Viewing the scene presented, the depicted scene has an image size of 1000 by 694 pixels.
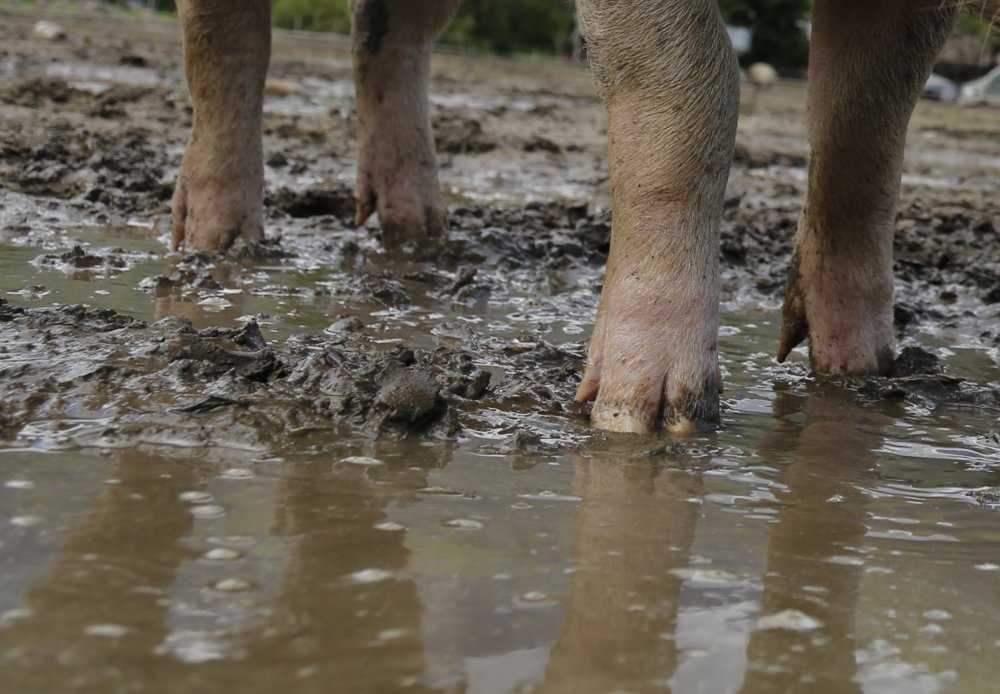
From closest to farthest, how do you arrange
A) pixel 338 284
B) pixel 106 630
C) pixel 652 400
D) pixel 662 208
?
1. pixel 106 630
2. pixel 652 400
3. pixel 662 208
4. pixel 338 284

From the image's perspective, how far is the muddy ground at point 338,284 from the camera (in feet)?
10.3

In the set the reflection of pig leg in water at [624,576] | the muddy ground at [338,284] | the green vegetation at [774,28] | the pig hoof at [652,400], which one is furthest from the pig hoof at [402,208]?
the green vegetation at [774,28]

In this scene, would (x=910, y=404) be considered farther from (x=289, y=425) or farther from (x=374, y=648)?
(x=374, y=648)

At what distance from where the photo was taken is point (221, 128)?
5375mm

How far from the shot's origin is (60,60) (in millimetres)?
15352

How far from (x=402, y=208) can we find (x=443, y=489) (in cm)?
322

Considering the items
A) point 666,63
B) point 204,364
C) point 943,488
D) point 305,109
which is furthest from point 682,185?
point 305,109

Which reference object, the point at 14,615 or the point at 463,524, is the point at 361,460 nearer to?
the point at 463,524

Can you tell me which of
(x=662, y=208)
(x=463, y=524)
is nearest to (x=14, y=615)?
(x=463, y=524)

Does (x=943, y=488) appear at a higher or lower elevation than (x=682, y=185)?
lower

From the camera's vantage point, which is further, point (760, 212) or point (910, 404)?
point (760, 212)

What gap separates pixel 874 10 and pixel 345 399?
196 centimetres

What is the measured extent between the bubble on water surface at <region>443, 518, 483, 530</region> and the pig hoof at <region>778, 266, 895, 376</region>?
72.9 inches

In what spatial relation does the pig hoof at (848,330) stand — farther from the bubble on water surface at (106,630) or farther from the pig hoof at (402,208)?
the bubble on water surface at (106,630)
